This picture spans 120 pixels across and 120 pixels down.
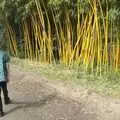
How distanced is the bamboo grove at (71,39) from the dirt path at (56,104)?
1.05 m

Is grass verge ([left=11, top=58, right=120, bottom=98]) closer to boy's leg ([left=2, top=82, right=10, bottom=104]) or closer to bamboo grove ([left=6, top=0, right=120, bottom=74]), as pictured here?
bamboo grove ([left=6, top=0, right=120, bottom=74])

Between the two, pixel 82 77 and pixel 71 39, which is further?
pixel 71 39

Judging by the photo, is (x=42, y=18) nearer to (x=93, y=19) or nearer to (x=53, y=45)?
(x=53, y=45)

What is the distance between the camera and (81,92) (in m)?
7.51

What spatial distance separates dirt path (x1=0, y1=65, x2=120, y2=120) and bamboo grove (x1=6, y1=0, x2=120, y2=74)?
41.4 inches

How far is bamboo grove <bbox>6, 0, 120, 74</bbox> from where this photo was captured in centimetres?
829

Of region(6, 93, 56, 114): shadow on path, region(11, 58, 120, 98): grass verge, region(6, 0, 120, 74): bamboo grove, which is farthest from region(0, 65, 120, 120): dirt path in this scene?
region(6, 0, 120, 74): bamboo grove

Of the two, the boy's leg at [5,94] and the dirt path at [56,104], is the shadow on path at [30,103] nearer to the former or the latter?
the dirt path at [56,104]

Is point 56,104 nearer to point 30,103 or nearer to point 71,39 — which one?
point 30,103

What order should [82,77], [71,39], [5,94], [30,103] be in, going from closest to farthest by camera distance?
[5,94] < [30,103] < [82,77] < [71,39]

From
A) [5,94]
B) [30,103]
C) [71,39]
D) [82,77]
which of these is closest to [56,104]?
[30,103]

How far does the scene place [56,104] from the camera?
23.7 ft

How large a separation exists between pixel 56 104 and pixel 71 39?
2.64m

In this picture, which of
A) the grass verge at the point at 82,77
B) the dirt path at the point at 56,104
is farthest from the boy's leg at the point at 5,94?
the grass verge at the point at 82,77
